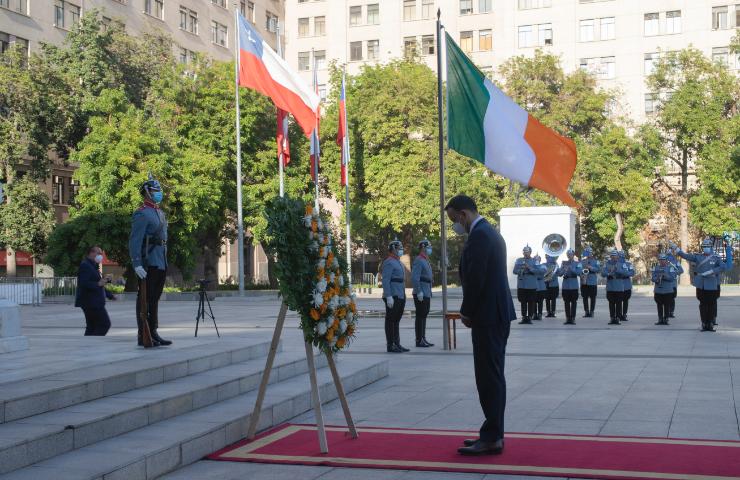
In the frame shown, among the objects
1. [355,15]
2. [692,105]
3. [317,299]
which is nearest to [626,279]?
[317,299]

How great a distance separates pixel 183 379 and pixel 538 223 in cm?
2676

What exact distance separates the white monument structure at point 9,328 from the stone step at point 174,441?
9.53 feet

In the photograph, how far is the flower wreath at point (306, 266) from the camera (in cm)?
771

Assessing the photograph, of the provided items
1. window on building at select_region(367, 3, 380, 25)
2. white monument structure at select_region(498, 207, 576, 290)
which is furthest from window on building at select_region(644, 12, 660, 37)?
white monument structure at select_region(498, 207, 576, 290)

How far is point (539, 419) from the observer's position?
29.3 feet

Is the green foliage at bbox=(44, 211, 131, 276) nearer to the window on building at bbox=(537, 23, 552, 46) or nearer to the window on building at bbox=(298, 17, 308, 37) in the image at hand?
the window on building at bbox=(537, 23, 552, 46)

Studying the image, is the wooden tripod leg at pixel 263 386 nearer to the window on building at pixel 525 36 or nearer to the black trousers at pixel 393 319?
the black trousers at pixel 393 319

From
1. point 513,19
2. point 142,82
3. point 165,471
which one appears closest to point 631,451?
point 165,471

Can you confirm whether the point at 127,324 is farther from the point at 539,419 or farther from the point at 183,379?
the point at 539,419

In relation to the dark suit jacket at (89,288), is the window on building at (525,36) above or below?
above

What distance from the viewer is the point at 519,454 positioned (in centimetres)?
731

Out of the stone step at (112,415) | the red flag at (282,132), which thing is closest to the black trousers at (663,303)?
the stone step at (112,415)

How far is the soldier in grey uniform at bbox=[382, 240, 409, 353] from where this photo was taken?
49.8 feet

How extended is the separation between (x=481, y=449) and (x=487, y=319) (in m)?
1.03
